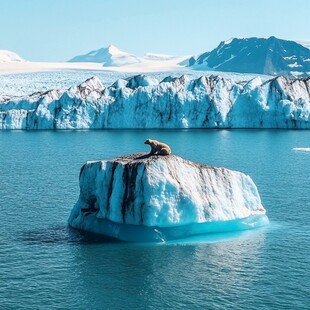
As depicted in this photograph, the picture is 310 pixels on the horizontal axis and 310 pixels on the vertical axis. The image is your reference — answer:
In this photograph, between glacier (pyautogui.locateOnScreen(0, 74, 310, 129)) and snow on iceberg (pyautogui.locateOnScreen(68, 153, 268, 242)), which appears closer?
snow on iceberg (pyautogui.locateOnScreen(68, 153, 268, 242))

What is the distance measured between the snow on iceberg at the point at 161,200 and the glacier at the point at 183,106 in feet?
264

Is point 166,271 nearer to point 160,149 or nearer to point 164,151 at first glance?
point 164,151

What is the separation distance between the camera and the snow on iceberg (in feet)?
100

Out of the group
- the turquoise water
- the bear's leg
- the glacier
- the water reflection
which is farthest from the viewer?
the glacier

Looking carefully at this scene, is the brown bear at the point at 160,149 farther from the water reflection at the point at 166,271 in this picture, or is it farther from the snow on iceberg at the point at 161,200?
the water reflection at the point at 166,271

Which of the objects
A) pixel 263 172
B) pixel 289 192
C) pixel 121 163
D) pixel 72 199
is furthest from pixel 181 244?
pixel 263 172

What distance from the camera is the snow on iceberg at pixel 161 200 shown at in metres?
30.6

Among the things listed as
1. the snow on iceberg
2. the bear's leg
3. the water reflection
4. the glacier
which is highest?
the glacier

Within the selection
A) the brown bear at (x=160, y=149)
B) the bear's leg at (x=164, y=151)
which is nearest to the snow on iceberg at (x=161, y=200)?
the brown bear at (x=160, y=149)

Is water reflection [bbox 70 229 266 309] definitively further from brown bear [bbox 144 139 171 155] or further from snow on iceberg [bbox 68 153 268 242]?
brown bear [bbox 144 139 171 155]

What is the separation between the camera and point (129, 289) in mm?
24438

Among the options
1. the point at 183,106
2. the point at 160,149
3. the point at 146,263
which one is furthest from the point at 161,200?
the point at 183,106

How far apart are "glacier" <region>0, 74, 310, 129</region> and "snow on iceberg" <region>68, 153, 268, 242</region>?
3171 inches

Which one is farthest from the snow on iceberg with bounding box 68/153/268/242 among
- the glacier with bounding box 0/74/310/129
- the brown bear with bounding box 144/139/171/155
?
the glacier with bounding box 0/74/310/129
